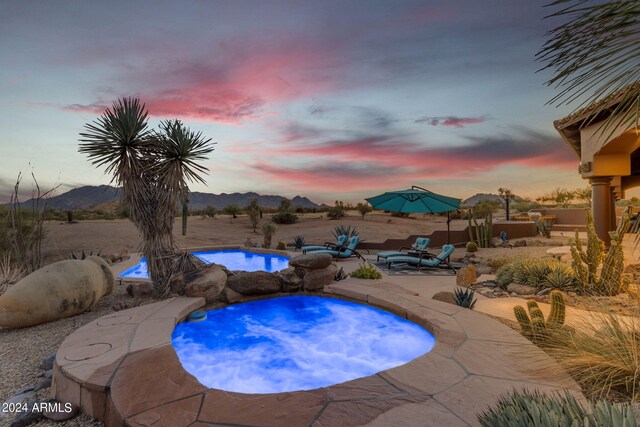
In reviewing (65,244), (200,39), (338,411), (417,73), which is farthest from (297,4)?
(65,244)

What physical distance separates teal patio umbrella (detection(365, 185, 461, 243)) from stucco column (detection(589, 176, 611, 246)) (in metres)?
3.56

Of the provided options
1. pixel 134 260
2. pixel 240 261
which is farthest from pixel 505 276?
pixel 134 260

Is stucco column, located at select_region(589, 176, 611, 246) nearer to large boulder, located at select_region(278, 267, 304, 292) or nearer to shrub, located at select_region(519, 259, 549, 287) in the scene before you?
shrub, located at select_region(519, 259, 549, 287)

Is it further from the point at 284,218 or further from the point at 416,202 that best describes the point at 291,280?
the point at 284,218

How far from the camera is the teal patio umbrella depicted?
35.8ft

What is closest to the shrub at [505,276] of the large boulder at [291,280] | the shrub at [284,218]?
the large boulder at [291,280]

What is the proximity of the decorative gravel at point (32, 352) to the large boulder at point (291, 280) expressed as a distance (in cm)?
295

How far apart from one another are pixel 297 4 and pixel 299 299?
22.3 feet

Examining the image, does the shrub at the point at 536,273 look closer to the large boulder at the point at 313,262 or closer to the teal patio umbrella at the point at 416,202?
the teal patio umbrella at the point at 416,202

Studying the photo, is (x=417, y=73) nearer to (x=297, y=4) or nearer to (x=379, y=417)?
(x=297, y=4)

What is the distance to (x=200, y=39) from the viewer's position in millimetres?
8219

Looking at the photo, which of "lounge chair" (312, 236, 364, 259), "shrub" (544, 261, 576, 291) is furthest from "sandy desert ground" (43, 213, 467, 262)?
"shrub" (544, 261, 576, 291)

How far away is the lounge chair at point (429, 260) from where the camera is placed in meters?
9.52

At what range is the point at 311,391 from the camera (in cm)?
270
